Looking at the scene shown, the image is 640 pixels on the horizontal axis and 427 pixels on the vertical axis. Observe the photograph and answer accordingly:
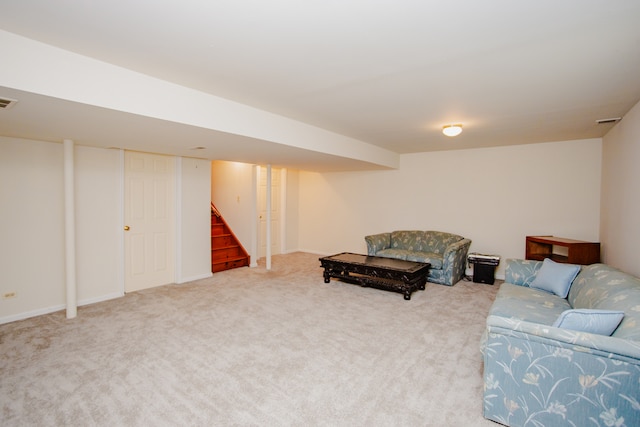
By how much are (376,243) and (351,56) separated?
13.7 feet

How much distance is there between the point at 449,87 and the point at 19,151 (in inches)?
183

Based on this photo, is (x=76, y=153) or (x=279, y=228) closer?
(x=76, y=153)

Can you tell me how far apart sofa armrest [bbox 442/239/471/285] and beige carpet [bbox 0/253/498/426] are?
26.7 inches

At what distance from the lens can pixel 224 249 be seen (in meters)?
6.39

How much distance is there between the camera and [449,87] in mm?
2730

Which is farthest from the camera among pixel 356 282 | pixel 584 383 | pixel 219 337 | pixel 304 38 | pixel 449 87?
pixel 356 282

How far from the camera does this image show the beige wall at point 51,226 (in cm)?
362

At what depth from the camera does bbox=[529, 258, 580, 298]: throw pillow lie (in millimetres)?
3270

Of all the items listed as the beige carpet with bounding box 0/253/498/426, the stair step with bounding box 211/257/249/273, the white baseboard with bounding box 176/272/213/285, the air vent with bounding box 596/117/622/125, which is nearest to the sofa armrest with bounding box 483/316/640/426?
the beige carpet with bounding box 0/253/498/426

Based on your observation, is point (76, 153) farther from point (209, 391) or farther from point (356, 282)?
point (356, 282)

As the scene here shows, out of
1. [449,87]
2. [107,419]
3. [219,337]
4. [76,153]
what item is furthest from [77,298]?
[449,87]

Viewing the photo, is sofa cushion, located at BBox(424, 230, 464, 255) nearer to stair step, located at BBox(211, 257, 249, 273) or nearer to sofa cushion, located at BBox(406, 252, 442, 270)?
sofa cushion, located at BBox(406, 252, 442, 270)

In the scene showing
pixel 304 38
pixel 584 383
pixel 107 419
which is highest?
pixel 304 38

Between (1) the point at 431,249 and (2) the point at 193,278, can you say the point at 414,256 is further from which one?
(2) the point at 193,278
